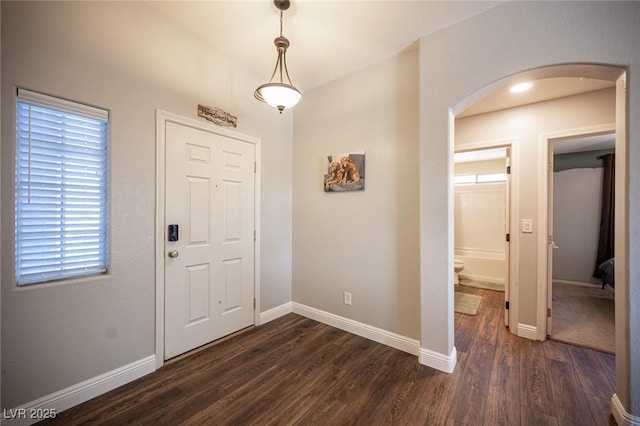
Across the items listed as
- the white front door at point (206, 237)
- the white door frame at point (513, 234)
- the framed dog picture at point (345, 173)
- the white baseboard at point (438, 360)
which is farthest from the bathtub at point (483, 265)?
the white front door at point (206, 237)

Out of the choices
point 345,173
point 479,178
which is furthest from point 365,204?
point 479,178

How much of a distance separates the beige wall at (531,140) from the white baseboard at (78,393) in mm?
3628

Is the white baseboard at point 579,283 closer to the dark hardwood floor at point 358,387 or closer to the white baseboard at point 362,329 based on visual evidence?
the dark hardwood floor at point 358,387

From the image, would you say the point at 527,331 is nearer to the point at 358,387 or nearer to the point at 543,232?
the point at 543,232

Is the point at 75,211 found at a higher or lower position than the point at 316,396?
higher

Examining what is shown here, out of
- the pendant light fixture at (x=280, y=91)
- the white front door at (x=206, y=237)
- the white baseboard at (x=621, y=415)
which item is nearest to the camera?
the white baseboard at (x=621, y=415)

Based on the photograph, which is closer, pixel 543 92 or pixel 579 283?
pixel 543 92

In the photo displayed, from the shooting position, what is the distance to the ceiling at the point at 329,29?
190 centimetres

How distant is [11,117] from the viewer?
1.43m

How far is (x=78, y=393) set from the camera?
5.43 feet

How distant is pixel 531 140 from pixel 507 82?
3.94 feet

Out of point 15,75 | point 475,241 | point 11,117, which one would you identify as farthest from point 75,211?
point 475,241

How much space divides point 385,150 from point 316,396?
86.2 inches

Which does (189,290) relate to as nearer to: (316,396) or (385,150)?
(316,396)
